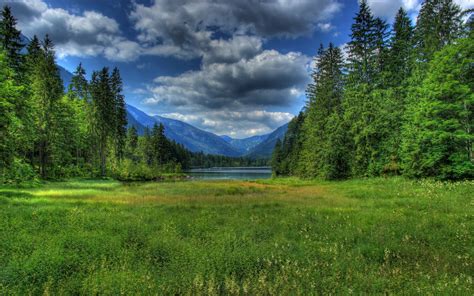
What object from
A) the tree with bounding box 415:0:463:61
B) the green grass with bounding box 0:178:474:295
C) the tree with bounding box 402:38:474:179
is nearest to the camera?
the green grass with bounding box 0:178:474:295

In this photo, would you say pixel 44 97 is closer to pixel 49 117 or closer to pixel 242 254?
pixel 49 117

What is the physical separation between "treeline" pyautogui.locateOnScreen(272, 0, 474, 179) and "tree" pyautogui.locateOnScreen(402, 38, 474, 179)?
0.07m

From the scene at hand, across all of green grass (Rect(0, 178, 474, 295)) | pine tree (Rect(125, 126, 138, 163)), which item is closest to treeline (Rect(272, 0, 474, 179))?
green grass (Rect(0, 178, 474, 295))

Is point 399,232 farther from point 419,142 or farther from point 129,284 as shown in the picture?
point 419,142

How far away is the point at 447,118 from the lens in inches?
934

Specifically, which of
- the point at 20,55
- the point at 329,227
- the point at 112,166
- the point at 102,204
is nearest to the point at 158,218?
the point at 102,204

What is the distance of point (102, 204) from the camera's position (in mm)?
17172

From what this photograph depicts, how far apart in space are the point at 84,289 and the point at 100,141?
2063 inches

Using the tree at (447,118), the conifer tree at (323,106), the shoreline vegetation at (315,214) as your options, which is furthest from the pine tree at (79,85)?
the tree at (447,118)

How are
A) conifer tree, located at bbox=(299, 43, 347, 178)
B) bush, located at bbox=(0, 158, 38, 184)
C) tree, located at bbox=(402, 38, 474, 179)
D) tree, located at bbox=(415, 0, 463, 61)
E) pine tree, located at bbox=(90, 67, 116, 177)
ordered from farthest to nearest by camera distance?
1. pine tree, located at bbox=(90, 67, 116, 177)
2. conifer tree, located at bbox=(299, 43, 347, 178)
3. tree, located at bbox=(415, 0, 463, 61)
4. tree, located at bbox=(402, 38, 474, 179)
5. bush, located at bbox=(0, 158, 38, 184)

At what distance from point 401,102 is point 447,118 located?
8.65 metres

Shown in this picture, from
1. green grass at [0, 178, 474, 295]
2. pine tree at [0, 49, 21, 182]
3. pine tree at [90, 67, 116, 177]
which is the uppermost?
pine tree at [90, 67, 116, 177]

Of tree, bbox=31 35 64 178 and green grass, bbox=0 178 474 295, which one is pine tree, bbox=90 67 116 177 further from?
green grass, bbox=0 178 474 295

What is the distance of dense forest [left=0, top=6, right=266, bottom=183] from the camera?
21.8 meters
